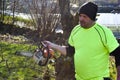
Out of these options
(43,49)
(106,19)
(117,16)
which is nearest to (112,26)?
(106,19)

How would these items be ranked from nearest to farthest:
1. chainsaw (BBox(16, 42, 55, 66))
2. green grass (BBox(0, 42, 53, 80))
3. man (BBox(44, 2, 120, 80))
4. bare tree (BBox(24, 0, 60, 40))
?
man (BBox(44, 2, 120, 80)) < chainsaw (BBox(16, 42, 55, 66)) < green grass (BBox(0, 42, 53, 80)) < bare tree (BBox(24, 0, 60, 40))

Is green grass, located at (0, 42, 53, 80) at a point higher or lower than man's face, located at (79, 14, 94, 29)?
lower

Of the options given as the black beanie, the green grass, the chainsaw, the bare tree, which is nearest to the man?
the black beanie

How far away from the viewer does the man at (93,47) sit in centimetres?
458

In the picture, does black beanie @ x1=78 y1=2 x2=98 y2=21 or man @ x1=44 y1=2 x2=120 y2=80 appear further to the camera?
black beanie @ x1=78 y1=2 x2=98 y2=21

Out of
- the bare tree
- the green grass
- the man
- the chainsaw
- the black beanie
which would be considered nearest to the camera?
the man

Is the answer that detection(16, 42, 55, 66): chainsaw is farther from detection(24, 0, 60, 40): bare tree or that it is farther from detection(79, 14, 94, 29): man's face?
detection(24, 0, 60, 40): bare tree

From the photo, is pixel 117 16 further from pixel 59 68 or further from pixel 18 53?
pixel 59 68

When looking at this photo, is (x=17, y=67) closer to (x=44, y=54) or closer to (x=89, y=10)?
(x=44, y=54)

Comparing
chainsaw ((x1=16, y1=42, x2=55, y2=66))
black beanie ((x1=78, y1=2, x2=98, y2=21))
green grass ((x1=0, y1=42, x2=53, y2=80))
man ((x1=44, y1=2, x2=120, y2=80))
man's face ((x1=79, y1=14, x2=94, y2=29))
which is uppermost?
black beanie ((x1=78, y1=2, x2=98, y2=21))

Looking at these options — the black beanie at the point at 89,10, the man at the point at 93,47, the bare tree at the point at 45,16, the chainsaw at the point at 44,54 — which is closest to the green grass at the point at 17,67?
the bare tree at the point at 45,16

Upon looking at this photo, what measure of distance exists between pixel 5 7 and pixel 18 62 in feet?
20.7

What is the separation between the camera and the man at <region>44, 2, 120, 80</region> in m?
4.58

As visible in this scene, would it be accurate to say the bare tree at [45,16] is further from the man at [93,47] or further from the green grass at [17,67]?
the man at [93,47]
